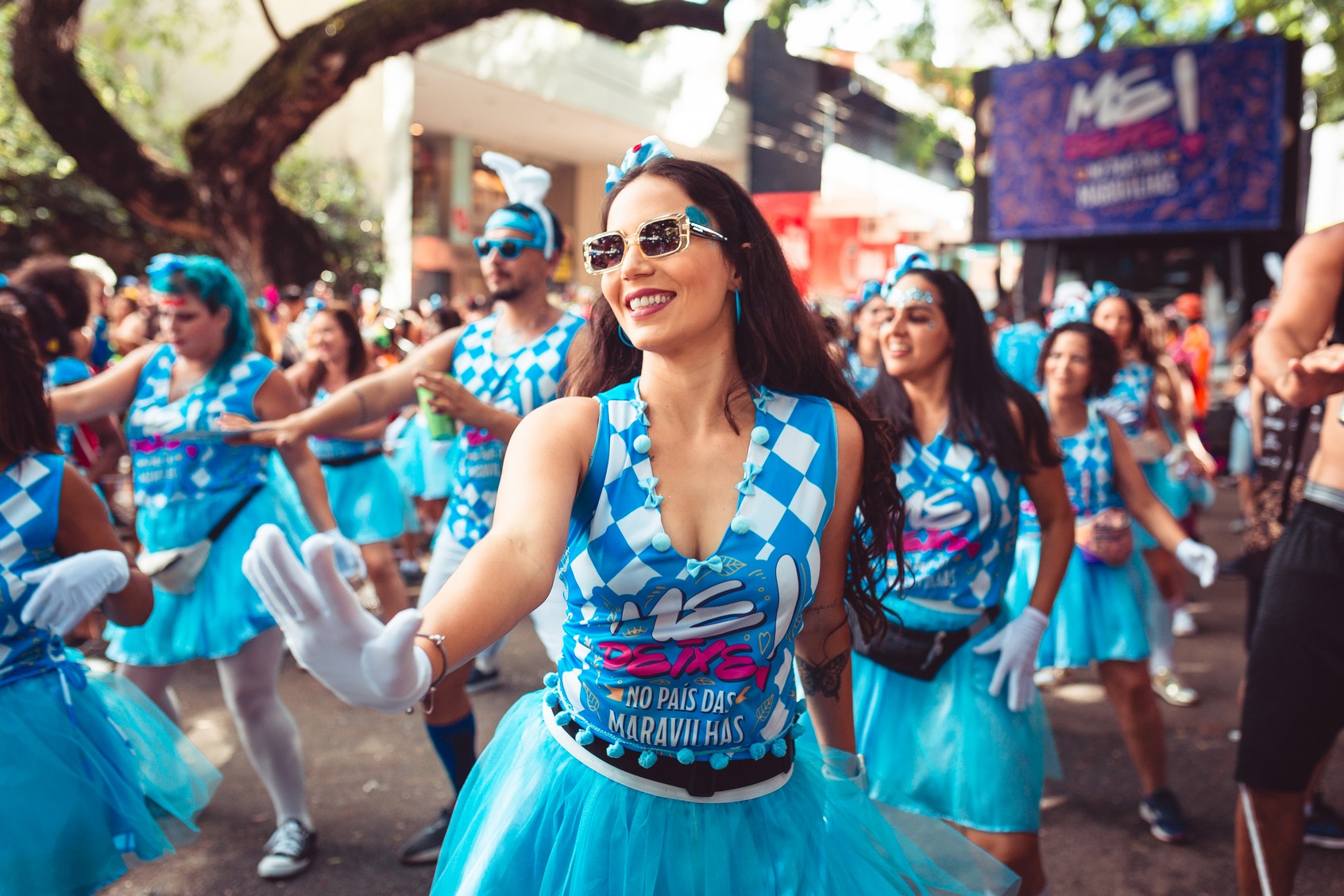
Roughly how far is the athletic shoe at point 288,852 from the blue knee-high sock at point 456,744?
583mm

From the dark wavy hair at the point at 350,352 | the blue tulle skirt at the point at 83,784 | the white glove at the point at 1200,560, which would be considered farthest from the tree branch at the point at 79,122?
the white glove at the point at 1200,560

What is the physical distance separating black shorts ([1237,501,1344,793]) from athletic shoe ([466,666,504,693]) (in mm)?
3910

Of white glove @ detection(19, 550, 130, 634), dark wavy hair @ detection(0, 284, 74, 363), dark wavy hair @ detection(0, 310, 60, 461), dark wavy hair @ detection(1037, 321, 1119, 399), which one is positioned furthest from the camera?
dark wavy hair @ detection(0, 284, 74, 363)

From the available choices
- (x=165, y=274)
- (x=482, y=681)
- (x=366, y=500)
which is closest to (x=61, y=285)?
(x=366, y=500)

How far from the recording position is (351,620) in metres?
1.21

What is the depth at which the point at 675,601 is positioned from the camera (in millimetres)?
1775

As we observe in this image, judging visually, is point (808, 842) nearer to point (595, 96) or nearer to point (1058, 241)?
point (1058, 241)

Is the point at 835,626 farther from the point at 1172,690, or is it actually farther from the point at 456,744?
the point at 1172,690

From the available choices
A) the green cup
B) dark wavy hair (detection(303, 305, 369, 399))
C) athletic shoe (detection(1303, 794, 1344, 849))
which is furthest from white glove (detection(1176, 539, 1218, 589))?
dark wavy hair (detection(303, 305, 369, 399))

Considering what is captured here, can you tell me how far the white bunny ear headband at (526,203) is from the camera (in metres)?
4.22

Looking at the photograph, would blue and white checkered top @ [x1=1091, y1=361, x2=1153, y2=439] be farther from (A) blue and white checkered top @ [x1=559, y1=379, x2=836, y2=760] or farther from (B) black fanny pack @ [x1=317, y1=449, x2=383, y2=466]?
(A) blue and white checkered top @ [x1=559, y1=379, x2=836, y2=760]

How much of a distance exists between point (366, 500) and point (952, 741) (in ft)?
14.2

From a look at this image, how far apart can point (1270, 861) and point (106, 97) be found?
1859 cm

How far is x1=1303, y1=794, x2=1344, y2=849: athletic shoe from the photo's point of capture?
158 inches
